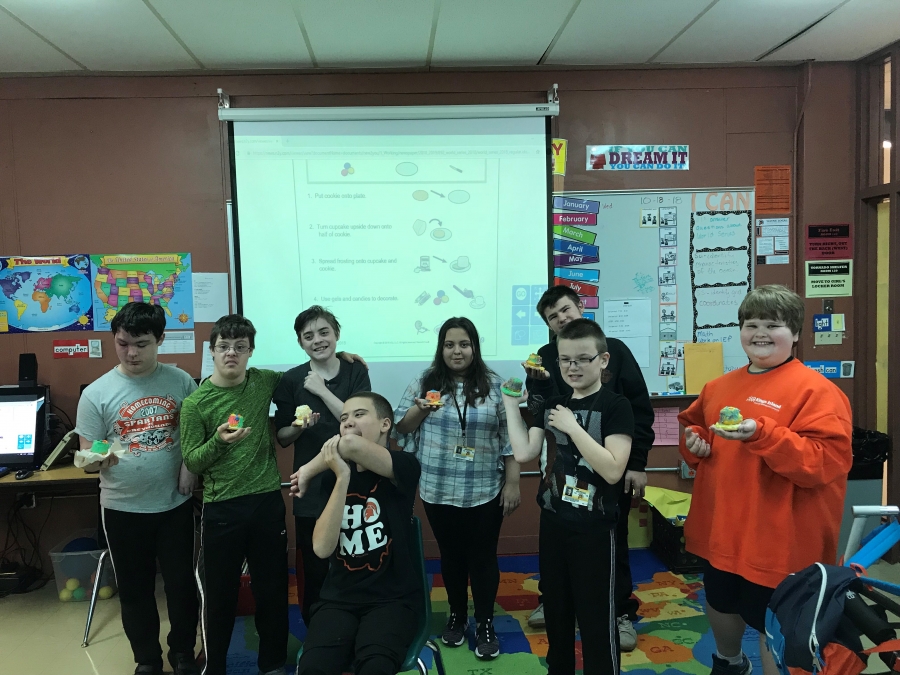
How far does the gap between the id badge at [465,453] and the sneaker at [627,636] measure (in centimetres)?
103

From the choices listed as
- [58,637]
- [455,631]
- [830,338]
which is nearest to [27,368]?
[58,637]

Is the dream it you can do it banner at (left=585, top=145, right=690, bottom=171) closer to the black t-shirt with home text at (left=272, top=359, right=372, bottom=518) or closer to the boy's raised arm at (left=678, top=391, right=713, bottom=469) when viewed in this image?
the boy's raised arm at (left=678, top=391, right=713, bottom=469)

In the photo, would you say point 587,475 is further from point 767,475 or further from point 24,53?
point 24,53

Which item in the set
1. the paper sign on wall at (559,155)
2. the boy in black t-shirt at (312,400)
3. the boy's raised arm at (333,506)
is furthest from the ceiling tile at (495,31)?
the boy's raised arm at (333,506)

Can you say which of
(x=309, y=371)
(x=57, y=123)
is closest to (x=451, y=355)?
(x=309, y=371)

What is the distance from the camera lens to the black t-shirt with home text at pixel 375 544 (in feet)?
5.96

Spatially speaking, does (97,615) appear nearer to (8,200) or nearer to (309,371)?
(309,371)

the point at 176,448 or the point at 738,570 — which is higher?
the point at 176,448

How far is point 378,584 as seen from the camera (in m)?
1.82

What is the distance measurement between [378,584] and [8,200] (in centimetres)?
335

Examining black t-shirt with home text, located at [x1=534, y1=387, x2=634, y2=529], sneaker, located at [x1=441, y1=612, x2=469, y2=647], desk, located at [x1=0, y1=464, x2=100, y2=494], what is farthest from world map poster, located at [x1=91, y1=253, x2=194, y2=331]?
black t-shirt with home text, located at [x1=534, y1=387, x2=634, y2=529]

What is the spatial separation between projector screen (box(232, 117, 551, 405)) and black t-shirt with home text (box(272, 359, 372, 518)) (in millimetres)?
949

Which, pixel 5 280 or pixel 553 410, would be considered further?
pixel 5 280

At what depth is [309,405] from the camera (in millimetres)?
2375
